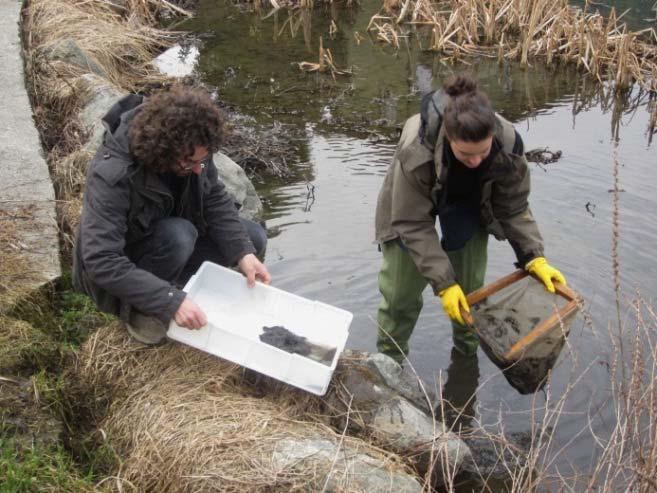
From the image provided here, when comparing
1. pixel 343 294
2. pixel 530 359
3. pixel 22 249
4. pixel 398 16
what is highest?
pixel 398 16

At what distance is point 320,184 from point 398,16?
20.1 ft

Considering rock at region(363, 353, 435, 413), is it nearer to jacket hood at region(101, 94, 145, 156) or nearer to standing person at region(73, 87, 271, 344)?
standing person at region(73, 87, 271, 344)

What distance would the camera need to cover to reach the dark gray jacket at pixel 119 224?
3.32m

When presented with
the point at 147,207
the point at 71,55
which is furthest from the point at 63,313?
the point at 71,55

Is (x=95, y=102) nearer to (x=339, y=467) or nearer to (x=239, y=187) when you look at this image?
(x=239, y=187)

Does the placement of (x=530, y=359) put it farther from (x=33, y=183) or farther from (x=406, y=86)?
(x=406, y=86)

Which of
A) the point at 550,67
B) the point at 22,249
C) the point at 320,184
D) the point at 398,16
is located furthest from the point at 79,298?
the point at 398,16

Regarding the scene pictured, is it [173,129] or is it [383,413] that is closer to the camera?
[173,129]

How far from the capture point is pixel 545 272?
3775mm

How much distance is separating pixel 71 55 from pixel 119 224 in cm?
507

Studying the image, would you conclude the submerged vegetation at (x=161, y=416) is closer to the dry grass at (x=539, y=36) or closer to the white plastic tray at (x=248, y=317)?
the white plastic tray at (x=248, y=317)

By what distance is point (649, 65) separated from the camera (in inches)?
383

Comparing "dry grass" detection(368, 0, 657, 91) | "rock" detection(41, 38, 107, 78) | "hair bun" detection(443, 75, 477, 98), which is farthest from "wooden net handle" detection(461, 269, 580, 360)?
"dry grass" detection(368, 0, 657, 91)

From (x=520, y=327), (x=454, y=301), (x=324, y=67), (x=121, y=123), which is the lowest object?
(x=520, y=327)
